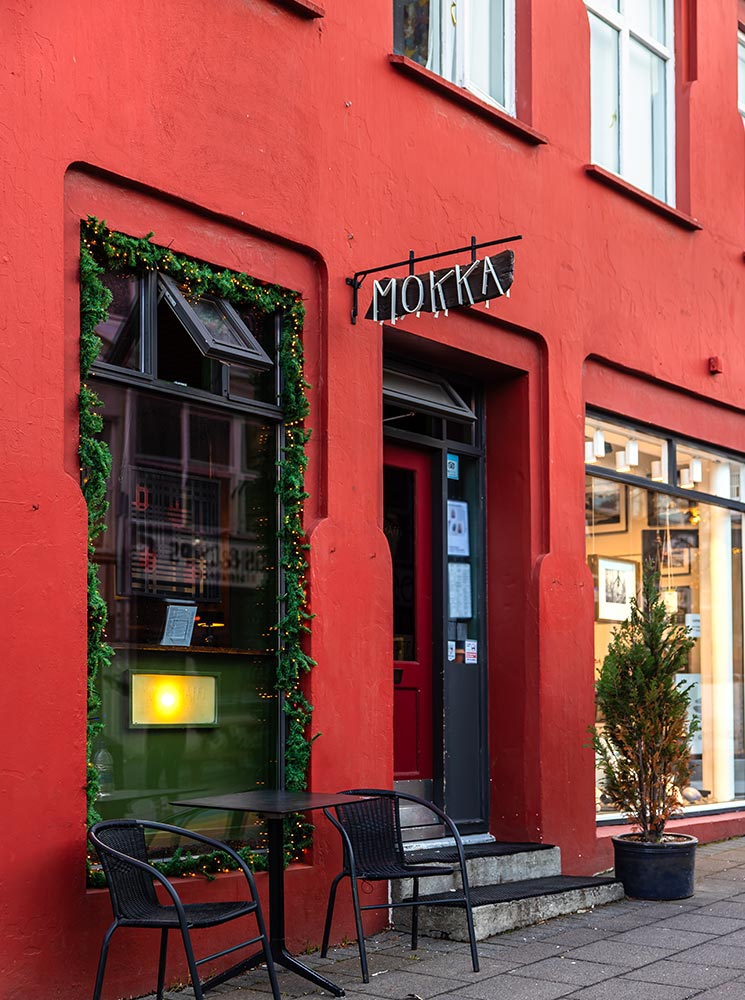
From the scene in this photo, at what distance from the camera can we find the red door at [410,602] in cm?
940

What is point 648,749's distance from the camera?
933 centimetres

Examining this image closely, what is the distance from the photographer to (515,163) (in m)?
9.97

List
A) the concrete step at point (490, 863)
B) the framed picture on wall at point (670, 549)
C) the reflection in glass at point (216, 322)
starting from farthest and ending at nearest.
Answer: the framed picture on wall at point (670, 549), the concrete step at point (490, 863), the reflection in glass at point (216, 322)

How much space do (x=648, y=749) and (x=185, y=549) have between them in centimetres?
359

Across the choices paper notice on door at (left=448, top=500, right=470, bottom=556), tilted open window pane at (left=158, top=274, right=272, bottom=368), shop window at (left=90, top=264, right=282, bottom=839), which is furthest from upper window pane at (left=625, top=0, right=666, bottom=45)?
tilted open window pane at (left=158, top=274, right=272, bottom=368)

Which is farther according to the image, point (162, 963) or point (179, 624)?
point (179, 624)

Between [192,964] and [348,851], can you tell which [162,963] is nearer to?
[192,964]

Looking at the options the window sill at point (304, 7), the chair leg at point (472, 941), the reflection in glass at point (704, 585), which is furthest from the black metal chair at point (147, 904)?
the reflection in glass at point (704, 585)

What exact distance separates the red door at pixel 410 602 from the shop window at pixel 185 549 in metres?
1.63

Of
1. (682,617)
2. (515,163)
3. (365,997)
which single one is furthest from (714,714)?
(365,997)

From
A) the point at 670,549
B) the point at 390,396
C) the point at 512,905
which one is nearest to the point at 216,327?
the point at 390,396

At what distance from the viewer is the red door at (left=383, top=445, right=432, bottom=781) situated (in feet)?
30.8

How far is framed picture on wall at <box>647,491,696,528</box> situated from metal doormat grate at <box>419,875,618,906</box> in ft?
11.6

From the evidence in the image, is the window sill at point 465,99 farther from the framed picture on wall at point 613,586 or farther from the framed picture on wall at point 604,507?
the framed picture on wall at point 613,586
